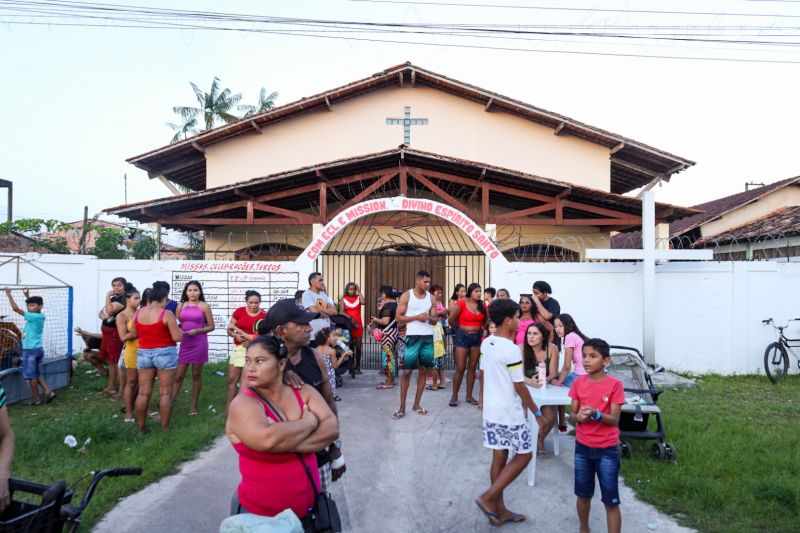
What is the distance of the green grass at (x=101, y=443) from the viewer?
4.43m

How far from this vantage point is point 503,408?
369cm

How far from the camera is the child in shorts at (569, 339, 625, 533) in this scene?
3320mm

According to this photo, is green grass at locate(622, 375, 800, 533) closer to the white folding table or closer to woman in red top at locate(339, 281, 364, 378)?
the white folding table

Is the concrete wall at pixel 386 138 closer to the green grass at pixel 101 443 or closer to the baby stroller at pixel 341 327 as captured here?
the baby stroller at pixel 341 327

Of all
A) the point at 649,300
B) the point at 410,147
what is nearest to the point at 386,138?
the point at 410,147

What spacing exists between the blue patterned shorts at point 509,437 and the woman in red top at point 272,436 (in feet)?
5.65

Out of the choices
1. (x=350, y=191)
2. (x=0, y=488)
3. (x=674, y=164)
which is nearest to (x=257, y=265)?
(x=350, y=191)

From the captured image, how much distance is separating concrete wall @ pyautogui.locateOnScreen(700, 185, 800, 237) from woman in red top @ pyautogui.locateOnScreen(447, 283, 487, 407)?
16719 millimetres

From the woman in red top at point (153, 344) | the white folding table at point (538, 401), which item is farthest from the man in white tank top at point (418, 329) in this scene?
the woman in red top at point (153, 344)

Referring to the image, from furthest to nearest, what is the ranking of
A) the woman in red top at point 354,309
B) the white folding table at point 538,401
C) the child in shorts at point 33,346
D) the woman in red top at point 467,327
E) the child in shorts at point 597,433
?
the woman in red top at point 354,309 < the child in shorts at point 33,346 < the woman in red top at point 467,327 < the white folding table at point 538,401 < the child in shorts at point 597,433

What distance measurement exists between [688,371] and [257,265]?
7.89 meters

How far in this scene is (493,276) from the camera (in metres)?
9.34

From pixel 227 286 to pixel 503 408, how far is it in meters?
7.28

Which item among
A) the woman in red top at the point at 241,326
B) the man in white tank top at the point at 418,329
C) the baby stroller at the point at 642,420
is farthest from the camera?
the man in white tank top at the point at 418,329
